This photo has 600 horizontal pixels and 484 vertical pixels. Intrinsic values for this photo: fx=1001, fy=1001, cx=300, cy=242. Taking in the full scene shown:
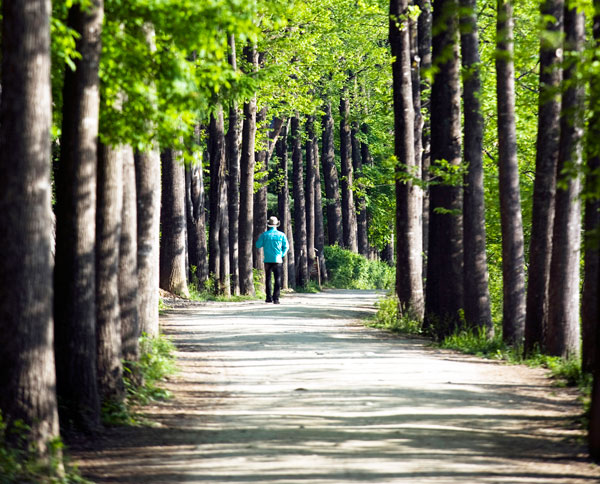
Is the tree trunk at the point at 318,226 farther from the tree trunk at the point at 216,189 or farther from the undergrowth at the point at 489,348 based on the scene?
the undergrowth at the point at 489,348

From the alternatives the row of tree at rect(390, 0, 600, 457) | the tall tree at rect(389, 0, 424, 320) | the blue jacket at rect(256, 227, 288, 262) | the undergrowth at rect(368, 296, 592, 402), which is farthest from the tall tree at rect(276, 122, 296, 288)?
the row of tree at rect(390, 0, 600, 457)

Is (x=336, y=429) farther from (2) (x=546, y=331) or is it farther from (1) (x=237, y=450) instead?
(2) (x=546, y=331)

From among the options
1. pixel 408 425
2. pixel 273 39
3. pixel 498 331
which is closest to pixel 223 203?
pixel 273 39

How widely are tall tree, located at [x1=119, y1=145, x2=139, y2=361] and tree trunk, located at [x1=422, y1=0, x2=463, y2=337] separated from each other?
751 cm

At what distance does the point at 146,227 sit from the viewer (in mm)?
13969

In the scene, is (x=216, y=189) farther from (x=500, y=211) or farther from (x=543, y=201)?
(x=543, y=201)

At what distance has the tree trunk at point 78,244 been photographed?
30.7ft

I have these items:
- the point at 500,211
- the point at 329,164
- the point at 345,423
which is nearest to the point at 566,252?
the point at 500,211

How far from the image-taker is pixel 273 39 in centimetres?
3359

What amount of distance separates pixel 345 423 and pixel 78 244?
307cm

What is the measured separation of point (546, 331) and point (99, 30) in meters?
9.06

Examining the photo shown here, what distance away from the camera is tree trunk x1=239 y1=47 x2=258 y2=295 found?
102 ft

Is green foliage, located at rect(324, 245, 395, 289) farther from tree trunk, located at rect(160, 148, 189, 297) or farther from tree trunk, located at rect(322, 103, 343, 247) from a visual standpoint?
tree trunk, located at rect(160, 148, 189, 297)

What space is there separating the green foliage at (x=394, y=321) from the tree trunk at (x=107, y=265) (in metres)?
9.76
